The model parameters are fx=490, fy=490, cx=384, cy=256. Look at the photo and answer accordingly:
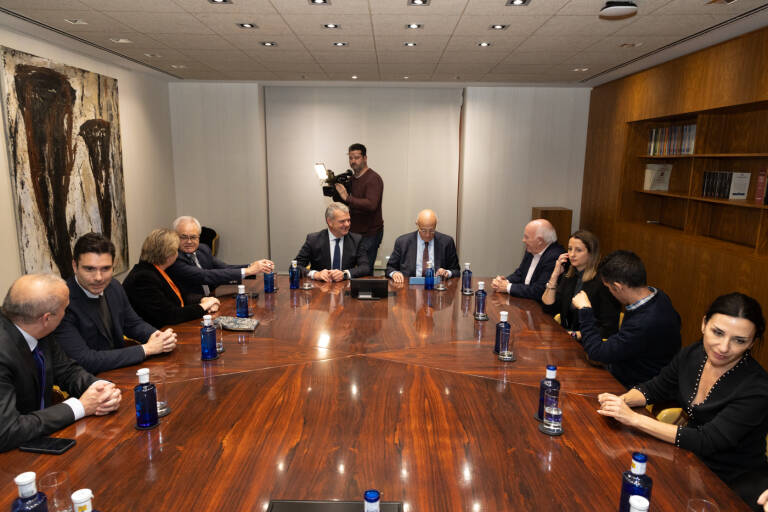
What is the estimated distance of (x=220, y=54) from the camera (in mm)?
5512

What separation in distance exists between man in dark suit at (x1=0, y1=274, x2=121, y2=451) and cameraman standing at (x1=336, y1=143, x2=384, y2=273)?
406 cm

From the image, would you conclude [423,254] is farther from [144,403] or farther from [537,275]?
[144,403]

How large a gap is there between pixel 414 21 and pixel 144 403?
11.7 ft

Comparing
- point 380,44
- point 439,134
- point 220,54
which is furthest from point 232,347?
point 439,134

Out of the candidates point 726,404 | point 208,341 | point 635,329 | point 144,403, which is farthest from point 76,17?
point 726,404

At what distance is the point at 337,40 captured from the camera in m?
4.80

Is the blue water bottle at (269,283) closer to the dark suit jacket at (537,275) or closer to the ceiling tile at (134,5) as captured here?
the dark suit jacket at (537,275)

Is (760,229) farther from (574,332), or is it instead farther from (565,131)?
(565,131)

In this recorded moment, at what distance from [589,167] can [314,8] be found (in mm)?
5297

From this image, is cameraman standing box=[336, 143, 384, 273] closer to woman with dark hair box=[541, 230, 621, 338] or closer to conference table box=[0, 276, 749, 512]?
woman with dark hair box=[541, 230, 621, 338]

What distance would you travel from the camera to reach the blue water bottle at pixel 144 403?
183 centimetres

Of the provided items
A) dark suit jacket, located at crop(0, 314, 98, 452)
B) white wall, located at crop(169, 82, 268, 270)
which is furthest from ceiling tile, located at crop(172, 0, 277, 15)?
white wall, located at crop(169, 82, 268, 270)

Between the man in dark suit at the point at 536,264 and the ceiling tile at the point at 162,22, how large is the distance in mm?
3347

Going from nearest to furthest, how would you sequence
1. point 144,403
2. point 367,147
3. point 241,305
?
point 144,403 < point 241,305 < point 367,147
